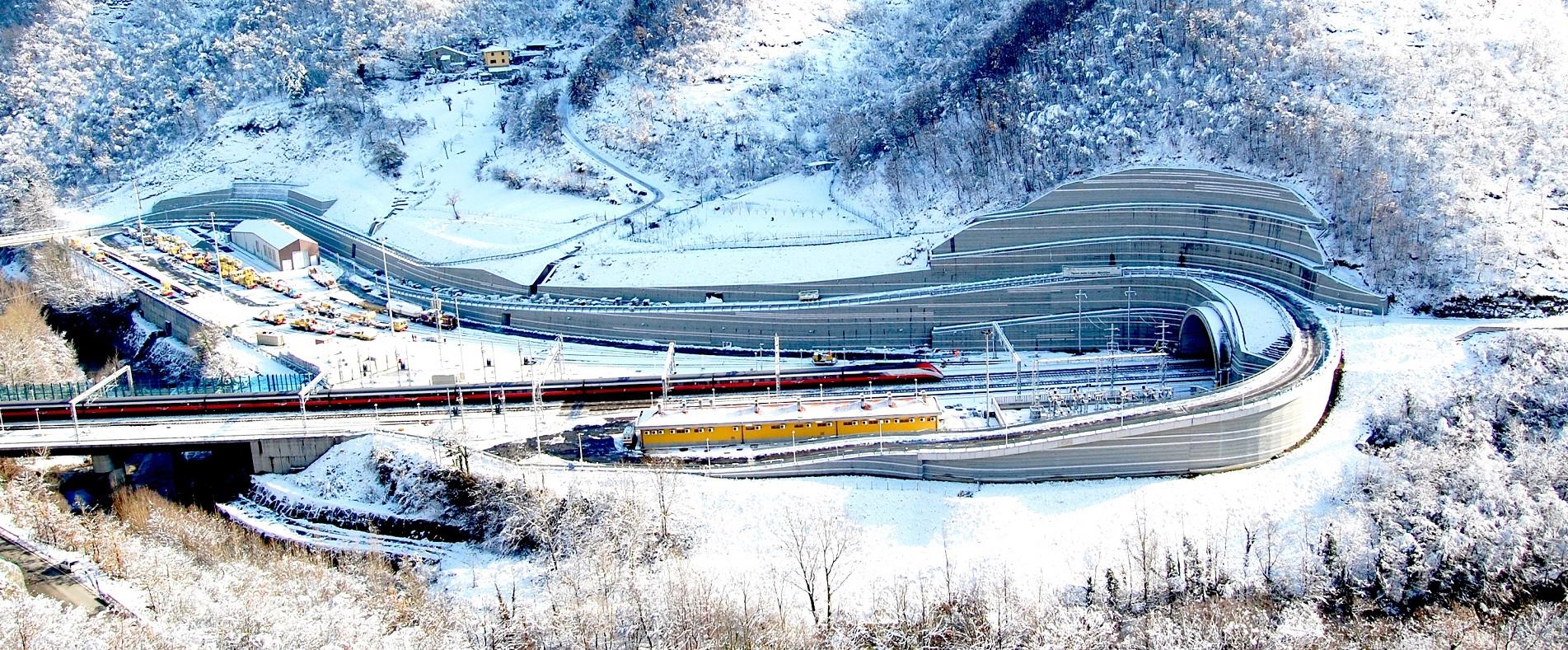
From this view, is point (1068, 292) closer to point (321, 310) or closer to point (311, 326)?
point (311, 326)

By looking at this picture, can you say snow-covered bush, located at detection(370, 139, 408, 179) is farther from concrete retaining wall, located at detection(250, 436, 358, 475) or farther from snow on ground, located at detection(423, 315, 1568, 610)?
snow on ground, located at detection(423, 315, 1568, 610)

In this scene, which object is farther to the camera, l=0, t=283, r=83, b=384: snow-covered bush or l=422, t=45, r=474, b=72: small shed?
l=422, t=45, r=474, b=72: small shed

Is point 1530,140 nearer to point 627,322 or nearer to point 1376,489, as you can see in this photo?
point 1376,489

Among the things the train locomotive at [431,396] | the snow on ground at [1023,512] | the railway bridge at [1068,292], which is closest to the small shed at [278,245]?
the railway bridge at [1068,292]

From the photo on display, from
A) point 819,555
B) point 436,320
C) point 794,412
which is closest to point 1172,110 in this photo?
point 794,412

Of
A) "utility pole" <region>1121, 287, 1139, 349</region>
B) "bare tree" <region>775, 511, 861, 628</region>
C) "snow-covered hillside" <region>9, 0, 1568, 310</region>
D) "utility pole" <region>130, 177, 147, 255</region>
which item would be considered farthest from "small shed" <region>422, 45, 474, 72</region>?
"bare tree" <region>775, 511, 861, 628</region>

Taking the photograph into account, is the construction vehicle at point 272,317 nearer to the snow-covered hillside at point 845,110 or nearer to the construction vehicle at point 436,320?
the construction vehicle at point 436,320
